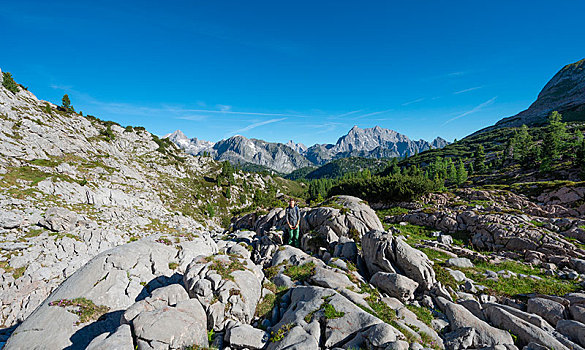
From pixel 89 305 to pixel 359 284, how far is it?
1766 centimetres

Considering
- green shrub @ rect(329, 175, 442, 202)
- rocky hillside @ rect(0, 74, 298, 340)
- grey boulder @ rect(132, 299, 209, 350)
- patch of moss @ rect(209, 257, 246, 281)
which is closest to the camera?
grey boulder @ rect(132, 299, 209, 350)

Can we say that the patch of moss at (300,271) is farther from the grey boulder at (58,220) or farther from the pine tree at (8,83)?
the pine tree at (8,83)

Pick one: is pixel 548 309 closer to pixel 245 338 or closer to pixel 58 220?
pixel 245 338

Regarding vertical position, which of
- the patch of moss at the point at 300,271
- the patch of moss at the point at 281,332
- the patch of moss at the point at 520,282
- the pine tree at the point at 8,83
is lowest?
the patch of moss at the point at 520,282

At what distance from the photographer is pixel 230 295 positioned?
1246 centimetres

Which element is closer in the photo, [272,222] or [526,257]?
[526,257]

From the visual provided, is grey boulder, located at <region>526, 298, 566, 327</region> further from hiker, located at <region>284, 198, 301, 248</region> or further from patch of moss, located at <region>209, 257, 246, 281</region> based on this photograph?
patch of moss, located at <region>209, 257, 246, 281</region>

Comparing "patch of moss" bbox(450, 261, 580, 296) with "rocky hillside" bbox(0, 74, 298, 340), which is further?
"rocky hillside" bbox(0, 74, 298, 340)

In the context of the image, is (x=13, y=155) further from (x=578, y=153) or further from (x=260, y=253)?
(x=578, y=153)

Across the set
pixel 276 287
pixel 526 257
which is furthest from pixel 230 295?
pixel 526 257

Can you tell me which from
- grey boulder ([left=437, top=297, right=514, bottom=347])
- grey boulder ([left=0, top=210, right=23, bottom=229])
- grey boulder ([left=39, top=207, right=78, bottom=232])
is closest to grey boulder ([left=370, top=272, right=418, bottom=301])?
grey boulder ([left=437, top=297, right=514, bottom=347])

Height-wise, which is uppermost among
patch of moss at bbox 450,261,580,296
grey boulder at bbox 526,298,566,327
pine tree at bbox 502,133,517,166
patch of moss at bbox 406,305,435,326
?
pine tree at bbox 502,133,517,166

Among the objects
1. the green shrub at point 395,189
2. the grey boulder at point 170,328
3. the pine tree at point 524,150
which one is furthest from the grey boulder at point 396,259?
the pine tree at point 524,150

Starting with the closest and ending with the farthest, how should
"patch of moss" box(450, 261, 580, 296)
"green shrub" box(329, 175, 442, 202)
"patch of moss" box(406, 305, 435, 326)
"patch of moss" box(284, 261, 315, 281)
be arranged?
1. "patch of moss" box(406, 305, 435, 326)
2. "patch of moss" box(450, 261, 580, 296)
3. "patch of moss" box(284, 261, 315, 281)
4. "green shrub" box(329, 175, 442, 202)
